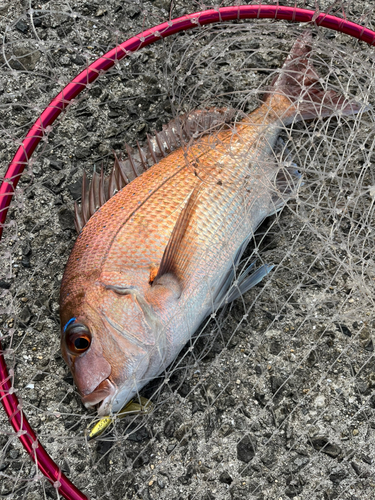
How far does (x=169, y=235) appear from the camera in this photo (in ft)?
5.36

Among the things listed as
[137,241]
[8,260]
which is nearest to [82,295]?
[137,241]

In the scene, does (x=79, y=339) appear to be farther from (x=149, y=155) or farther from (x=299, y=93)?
(x=299, y=93)

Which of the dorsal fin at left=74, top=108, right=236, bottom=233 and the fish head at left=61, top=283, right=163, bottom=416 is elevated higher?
the dorsal fin at left=74, top=108, right=236, bottom=233

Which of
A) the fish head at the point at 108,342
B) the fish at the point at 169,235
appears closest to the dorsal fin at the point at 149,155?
the fish at the point at 169,235

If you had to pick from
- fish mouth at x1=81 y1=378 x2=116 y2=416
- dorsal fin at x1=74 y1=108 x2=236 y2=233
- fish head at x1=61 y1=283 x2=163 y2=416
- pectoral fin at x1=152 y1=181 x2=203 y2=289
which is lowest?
fish mouth at x1=81 y1=378 x2=116 y2=416

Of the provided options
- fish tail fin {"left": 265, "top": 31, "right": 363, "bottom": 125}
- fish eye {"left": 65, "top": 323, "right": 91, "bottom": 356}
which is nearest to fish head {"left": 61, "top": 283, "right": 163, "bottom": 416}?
fish eye {"left": 65, "top": 323, "right": 91, "bottom": 356}

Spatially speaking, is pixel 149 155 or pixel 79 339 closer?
pixel 79 339

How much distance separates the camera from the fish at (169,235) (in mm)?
1550

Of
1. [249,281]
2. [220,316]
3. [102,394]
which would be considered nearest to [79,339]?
[102,394]

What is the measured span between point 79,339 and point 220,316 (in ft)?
1.92

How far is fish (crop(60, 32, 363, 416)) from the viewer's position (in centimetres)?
A: 155

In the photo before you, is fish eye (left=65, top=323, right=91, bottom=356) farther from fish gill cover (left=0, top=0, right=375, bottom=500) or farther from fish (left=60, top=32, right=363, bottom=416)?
fish gill cover (left=0, top=0, right=375, bottom=500)

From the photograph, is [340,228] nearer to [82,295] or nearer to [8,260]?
[82,295]

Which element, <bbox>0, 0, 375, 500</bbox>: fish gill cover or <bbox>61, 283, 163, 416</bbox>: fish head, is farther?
<bbox>0, 0, 375, 500</bbox>: fish gill cover
